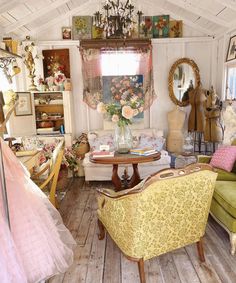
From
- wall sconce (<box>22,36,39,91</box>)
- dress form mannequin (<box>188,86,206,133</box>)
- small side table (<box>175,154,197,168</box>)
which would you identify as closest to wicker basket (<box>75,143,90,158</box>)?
wall sconce (<box>22,36,39,91</box>)

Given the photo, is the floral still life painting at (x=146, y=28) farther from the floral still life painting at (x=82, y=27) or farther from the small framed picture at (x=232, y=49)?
the small framed picture at (x=232, y=49)

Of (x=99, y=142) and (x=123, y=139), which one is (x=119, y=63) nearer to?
(x=99, y=142)

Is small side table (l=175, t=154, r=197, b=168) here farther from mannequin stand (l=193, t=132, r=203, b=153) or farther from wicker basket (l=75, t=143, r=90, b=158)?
wicker basket (l=75, t=143, r=90, b=158)

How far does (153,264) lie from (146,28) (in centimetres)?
412

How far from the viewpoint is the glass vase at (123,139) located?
3154mm

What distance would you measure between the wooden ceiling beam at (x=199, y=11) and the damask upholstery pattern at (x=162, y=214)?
323cm

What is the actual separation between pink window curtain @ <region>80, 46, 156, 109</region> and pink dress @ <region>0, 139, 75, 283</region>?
3190 mm

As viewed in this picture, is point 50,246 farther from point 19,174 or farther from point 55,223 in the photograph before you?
point 19,174

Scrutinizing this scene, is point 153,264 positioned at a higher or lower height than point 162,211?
lower

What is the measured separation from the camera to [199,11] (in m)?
4.07

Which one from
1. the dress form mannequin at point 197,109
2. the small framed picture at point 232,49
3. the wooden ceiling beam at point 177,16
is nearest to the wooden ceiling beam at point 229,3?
the small framed picture at point 232,49

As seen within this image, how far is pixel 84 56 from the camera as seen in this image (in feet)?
15.7

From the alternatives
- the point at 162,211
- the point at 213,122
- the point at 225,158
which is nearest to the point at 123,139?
the point at 225,158

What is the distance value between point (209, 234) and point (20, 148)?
95.5 inches
